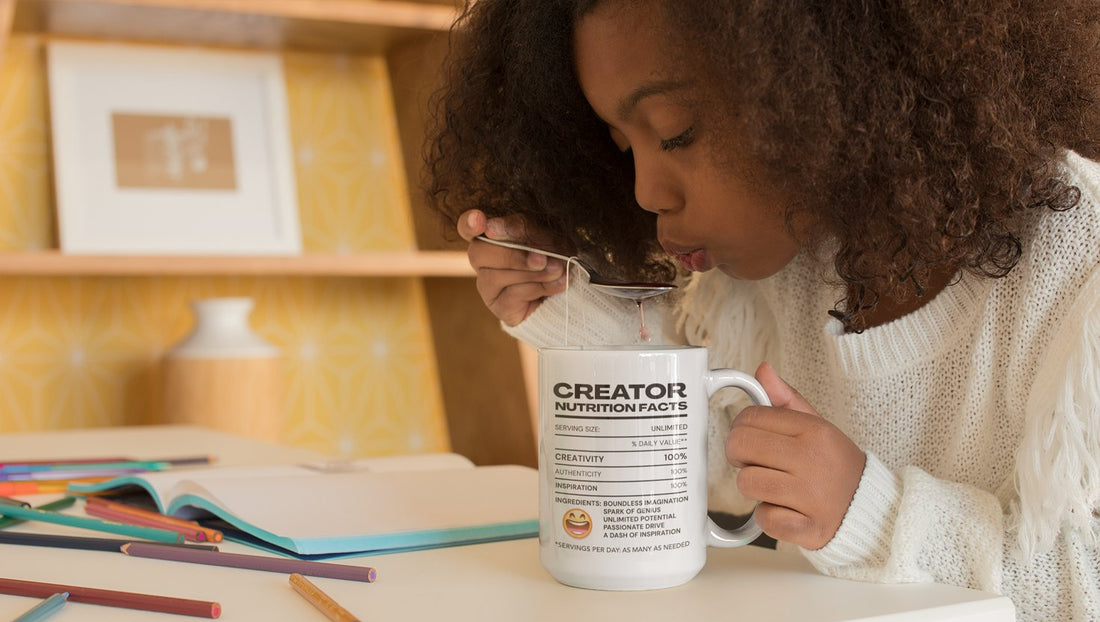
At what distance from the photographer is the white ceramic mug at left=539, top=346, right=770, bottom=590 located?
54cm

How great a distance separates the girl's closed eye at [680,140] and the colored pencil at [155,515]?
1.25 ft

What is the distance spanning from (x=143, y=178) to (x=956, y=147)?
56.3 inches

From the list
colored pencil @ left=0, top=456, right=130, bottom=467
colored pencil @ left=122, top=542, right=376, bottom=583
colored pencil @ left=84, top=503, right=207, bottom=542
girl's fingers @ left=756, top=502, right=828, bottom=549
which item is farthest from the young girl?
colored pencil @ left=0, top=456, right=130, bottom=467

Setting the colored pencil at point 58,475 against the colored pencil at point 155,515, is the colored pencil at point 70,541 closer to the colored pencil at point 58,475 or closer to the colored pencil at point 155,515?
the colored pencil at point 155,515

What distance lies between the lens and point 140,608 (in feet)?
1.66

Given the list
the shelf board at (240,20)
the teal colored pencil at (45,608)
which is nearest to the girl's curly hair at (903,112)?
the teal colored pencil at (45,608)

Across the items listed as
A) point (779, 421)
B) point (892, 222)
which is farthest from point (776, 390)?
point (892, 222)

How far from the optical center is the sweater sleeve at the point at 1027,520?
574 mm

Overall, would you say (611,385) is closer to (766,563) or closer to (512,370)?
(766,563)

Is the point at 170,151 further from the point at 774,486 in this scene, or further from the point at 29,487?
the point at 774,486

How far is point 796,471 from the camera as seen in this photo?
580mm

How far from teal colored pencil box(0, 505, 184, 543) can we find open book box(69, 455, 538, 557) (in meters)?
0.03

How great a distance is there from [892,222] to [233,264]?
1.18 m

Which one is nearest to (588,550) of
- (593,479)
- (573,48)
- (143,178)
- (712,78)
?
(593,479)
